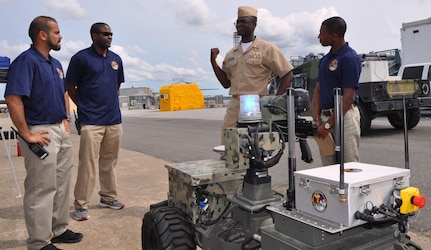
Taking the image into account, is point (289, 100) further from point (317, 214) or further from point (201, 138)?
point (201, 138)

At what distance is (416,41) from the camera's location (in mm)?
17469

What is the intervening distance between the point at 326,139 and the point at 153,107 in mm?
48287

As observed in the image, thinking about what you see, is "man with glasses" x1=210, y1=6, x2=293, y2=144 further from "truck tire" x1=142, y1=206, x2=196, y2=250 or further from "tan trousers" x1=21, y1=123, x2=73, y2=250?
"tan trousers" x1=21, y1=123, x2=73, y2=250

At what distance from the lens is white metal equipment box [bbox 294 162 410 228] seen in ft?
5.78

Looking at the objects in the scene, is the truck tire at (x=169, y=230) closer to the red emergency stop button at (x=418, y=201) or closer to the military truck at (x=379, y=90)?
the red emergency stop button at (x=418, y=201)

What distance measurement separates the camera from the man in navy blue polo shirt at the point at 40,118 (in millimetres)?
3084

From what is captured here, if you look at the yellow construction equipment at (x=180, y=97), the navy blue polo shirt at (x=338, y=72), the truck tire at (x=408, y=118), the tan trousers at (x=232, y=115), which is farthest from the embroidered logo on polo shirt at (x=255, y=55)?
the yellow construction equipment at (x=180, y=97)

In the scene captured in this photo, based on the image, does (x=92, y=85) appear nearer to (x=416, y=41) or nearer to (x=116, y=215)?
(x=116, y=215)

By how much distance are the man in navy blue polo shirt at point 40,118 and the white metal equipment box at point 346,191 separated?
2.18 meters

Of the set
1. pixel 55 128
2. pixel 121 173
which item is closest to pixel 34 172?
pixel 55 128

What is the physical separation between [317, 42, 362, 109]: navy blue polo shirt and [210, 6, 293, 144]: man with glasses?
36 centimetres

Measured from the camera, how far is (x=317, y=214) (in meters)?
1.89

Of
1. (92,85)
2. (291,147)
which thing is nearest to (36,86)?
(92,85)

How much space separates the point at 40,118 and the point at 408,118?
31.9ft
